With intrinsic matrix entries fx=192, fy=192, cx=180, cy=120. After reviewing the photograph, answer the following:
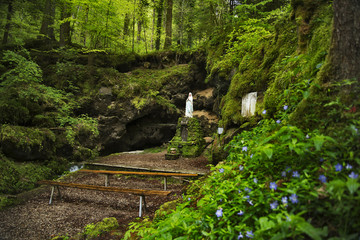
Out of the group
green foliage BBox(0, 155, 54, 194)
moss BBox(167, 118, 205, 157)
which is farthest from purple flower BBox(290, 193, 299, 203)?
moss BBox(167, 118, 205, 157)

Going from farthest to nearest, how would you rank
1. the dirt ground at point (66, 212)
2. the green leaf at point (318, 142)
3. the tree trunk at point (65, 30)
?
the tree trunk at point (65, 30), the dirt ground at point (66, 212), the green leaf at point (318, 142)

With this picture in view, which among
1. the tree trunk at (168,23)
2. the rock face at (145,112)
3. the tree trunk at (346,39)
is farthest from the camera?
the tree trunk at (168,23)

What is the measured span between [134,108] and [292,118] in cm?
1139

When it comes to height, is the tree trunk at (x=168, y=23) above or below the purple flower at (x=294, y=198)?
above

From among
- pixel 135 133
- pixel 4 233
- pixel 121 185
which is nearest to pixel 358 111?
pixel 4 233

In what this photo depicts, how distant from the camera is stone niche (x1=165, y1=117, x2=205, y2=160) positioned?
1040 centimetres

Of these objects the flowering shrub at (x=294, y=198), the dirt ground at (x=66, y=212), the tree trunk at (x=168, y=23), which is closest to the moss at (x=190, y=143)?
the dirt ground at (x=66, y=212)

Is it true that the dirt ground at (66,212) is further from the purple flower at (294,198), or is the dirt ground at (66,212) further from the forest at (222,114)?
the purple flower at (294,198)

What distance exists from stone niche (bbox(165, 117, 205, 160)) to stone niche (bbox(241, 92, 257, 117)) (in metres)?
5.63

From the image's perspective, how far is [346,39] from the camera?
174 centimetres

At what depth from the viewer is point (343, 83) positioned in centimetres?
165

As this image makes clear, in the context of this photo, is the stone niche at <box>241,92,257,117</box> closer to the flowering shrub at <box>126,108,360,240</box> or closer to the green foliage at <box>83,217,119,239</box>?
the flowering shrub at <box>126,108,360,240</box>

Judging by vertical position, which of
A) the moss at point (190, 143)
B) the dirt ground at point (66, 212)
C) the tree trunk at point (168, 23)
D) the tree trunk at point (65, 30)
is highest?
the tree trunk at point (168, 23)

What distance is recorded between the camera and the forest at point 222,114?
1.36 meters
